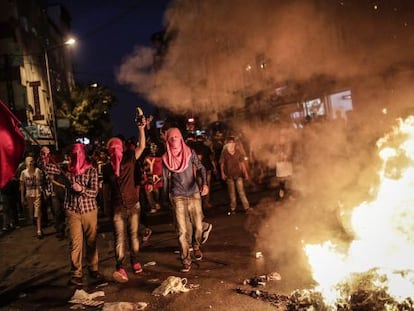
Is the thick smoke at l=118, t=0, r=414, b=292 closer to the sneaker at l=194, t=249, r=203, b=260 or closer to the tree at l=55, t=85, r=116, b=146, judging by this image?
the sneaker at l=194, t=249, r=203, b=260

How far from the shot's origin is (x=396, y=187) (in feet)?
17.1

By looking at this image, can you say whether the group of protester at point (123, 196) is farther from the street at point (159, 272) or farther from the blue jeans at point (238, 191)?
the blue jeans at point (238, 191)

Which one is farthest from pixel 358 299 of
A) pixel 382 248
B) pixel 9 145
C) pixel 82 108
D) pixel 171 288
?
pixel 82 108

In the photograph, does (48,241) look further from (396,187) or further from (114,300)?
(396,187)

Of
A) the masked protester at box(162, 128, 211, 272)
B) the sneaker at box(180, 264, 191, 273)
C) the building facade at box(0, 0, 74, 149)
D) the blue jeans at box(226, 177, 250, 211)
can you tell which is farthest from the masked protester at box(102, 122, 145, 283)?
the building facade at box(0, 0, 74, 149)

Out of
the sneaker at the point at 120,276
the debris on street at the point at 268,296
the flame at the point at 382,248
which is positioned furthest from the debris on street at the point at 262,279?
the sneaker at the point at 120,276

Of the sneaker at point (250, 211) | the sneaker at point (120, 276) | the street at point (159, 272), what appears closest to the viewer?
the street at point (159, 272)

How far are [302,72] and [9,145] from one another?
586 cm

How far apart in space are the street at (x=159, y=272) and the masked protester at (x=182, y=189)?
452 mm

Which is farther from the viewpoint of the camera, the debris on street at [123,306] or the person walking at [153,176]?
the person walking at [153,176]

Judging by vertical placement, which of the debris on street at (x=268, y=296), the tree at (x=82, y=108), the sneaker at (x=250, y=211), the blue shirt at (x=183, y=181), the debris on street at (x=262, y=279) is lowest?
the debris on street at (x=268, y=296)

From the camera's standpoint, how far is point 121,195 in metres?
6.01

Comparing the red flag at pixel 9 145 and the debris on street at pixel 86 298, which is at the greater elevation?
the red flag at pixel 9 145

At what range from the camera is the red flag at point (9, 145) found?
3.99 m
